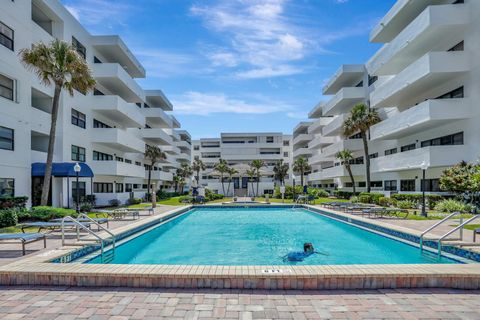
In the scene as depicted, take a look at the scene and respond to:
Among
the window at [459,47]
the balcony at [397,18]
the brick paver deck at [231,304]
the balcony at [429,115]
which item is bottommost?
the brick paver deck at [231,304]

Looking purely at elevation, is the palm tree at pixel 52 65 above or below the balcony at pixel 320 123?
below

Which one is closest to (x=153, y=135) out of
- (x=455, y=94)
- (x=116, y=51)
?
(x=116, y=51)

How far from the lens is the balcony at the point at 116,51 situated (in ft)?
86.7

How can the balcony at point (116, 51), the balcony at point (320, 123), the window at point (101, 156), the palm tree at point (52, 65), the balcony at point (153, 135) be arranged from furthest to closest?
the balcony at point (320, 123) → the balcony at point (153, 135) → the window at point (101, 156) → the balcony at point (116, 51) → the palm tree at point (52, 65)

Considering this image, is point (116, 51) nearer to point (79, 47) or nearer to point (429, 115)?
point (79, 47)

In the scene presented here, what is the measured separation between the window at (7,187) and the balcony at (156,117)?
23034mm

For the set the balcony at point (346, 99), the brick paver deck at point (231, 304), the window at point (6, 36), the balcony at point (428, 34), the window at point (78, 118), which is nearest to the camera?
the brick paver deck at point (231, 304)

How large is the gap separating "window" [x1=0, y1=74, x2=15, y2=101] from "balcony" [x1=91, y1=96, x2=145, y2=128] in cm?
870

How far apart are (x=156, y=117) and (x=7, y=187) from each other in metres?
24.2

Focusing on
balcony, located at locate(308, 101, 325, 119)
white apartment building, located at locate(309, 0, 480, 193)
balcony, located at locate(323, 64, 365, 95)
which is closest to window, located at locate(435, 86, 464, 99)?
white apartment building, located at locate(309, 0, 480, 193)

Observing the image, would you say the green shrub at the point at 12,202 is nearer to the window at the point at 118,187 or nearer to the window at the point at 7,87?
the window at the point at 7,87

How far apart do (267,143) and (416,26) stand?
4491cm

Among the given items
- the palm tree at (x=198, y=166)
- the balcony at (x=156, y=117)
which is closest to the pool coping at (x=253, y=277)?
the balcony at (x=156, y=117)

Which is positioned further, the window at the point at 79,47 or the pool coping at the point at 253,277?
the window at the point at 79,47
